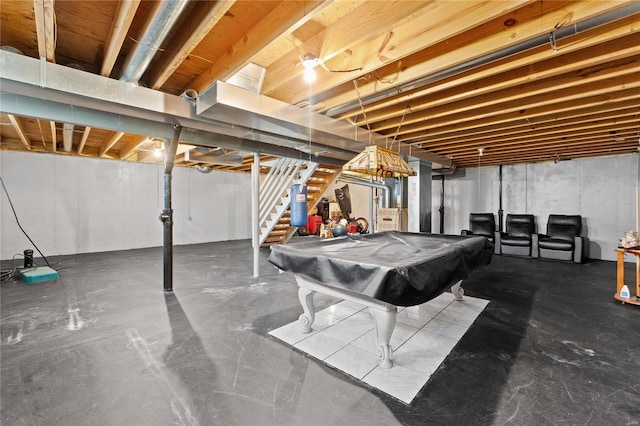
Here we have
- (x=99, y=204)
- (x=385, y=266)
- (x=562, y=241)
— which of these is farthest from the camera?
(x=99, y=204)

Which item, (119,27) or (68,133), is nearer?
(119,27)

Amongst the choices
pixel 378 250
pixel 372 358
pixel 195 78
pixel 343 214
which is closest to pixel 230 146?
pixel 195 78

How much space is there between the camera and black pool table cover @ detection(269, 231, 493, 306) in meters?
1.80

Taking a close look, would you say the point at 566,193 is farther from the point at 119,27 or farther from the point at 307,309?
the point at 119,27

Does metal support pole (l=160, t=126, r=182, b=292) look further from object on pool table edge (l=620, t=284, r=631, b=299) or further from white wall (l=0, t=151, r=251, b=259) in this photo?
object on pool table edge (l=620, t=284, r=631, b=299)

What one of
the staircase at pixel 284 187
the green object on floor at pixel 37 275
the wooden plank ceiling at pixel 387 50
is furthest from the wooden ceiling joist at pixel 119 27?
the green object on floor at pixel 37 275

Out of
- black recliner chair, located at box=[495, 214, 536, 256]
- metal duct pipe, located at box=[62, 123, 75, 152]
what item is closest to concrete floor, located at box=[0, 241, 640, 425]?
metal duct pipe, located at box=[62, 123, 75, 152]

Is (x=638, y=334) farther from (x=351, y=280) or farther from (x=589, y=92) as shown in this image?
(x=351, y=280)

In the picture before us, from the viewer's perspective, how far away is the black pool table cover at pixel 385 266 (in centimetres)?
180

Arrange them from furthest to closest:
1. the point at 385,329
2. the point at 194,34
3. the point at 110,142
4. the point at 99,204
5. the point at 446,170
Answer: the point at 446,170 < the point at 99,204 < the point at 110,142 < the point at 385,329 < the point at 194,34

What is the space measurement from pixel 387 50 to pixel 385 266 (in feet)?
5.89

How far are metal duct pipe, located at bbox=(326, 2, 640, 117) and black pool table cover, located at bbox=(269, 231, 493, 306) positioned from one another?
5.26 feet

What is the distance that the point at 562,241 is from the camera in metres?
6.00

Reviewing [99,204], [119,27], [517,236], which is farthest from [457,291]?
[99,204]
